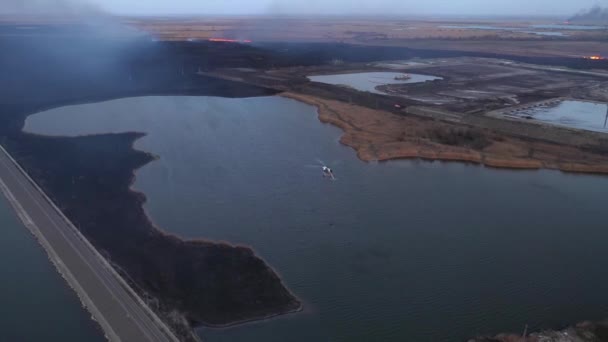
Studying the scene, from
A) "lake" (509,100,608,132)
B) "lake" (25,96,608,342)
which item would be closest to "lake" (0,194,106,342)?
"lake" (25,96,608,342)

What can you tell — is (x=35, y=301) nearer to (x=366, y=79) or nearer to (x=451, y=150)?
(x=451, y=150)

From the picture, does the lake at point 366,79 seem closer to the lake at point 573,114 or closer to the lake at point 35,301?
the lake at point 573,114

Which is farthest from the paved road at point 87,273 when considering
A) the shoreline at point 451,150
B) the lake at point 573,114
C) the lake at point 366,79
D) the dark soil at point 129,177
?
the lake at point 366,79

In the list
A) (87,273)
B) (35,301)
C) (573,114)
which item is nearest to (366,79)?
(573,114)

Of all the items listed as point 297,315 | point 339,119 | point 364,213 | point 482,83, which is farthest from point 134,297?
point 482,83

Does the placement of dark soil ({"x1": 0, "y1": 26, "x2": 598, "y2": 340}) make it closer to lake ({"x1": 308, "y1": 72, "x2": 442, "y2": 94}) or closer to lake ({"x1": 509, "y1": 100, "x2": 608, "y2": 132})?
lake ({"x1": 308, "y1": 72, "x2": 442, "y2": 94})
